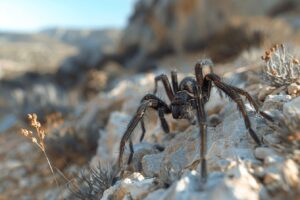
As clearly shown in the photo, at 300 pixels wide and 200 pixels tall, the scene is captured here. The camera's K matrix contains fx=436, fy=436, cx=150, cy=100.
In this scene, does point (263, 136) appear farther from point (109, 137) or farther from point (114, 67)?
point (114, 67)

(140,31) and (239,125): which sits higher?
(140,31)

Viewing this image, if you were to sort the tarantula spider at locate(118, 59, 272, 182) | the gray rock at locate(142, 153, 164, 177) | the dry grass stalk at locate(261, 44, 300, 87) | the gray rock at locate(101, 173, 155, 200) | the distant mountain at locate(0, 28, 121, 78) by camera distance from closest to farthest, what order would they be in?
the gray rock at locate(101, 173, 155, 200) → the tarantula spider at locate(118, 59, 272, 182) → the gray rock at locate(142, 153, 164, 177) → the dry grass stalk at locate(261, 44, 300, 87) → the distant mountain at locate(0, 28, 121, 78)

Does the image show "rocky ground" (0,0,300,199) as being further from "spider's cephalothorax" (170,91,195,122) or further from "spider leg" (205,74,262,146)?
"spider's cephalothorax" (170,91,195,122)

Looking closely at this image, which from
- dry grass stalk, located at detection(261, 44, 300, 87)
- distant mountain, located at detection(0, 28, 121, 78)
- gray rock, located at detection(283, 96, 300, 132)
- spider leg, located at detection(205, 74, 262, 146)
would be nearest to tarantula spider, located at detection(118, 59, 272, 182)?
spider leg, located at detection(205, 74, 262, 146)

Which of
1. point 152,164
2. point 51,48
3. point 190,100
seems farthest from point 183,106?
point 51,48

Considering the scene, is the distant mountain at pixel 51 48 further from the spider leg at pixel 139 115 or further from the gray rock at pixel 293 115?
the gray rock at pixel 293 115

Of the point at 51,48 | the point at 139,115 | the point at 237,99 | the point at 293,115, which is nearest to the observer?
the point at 293,115

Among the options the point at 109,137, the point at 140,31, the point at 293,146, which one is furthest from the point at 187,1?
the point at 293,146

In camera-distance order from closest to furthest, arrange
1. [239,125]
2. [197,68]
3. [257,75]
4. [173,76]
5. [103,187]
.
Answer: [239,125], [103,187], [197,68], [173,76], [257,75]

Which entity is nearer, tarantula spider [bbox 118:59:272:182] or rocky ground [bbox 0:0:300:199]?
rocky ground [bbox 0:0:300:199]

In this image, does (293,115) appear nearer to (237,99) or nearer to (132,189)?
(237,99)

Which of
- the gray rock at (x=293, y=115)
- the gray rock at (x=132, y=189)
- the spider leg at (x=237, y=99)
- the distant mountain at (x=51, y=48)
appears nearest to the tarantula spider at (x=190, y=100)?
the spider leg at (x=237, y=99)
